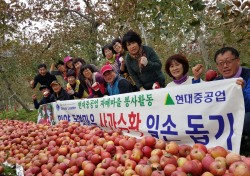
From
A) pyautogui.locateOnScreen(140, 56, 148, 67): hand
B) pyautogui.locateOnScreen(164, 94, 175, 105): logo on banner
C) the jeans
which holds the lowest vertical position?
the jeans

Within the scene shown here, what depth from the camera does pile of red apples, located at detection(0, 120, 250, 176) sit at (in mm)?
2352

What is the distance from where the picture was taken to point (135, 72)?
4.96m

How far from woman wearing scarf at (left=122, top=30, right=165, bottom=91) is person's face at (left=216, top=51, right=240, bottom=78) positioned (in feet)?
4.61

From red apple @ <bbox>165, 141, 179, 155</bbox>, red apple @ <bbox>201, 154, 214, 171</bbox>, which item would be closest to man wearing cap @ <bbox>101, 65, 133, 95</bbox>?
red apple @ <bbox>165, 141, 179, 155</bbox>

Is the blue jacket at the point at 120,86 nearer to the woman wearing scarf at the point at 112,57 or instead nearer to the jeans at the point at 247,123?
the woman wearing scarf at the point at 112,57

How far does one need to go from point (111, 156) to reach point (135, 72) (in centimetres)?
217

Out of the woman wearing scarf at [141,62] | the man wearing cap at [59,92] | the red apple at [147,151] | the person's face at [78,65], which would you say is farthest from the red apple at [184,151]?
the man wearing cap at [59,92]

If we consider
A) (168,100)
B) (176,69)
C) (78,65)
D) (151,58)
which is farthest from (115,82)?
(78,65)

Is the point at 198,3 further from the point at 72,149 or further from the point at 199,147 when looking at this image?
the point at 72,149

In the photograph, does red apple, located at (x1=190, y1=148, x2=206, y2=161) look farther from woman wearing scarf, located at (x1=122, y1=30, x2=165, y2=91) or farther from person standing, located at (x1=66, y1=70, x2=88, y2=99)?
person standing, located at (x1=66, y1=70, x2=88, y2=99)

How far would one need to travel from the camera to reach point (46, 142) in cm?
404

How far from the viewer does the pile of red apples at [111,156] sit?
235cm

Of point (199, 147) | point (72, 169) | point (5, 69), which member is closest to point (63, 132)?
point (72, 169)

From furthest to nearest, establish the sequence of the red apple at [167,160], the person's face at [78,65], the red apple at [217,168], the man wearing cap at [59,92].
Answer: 1. the man wearing cap at [59,92]
2. the person's face at [78,65]
3. the red apple at [167,160]
4. the red apple at [217,168]
